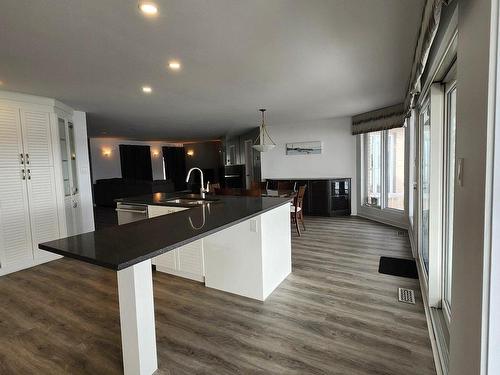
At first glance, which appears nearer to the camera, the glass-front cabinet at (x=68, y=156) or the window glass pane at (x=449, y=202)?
the window glass pane at (x=449, y=202)

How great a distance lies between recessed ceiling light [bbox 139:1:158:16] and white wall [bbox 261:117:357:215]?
548 centimetres

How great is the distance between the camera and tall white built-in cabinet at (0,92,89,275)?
3619mm

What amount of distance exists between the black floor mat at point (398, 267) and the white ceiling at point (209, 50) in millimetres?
2336

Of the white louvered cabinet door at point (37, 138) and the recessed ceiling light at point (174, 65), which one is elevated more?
the recessed ceiling light at point (174, 65)

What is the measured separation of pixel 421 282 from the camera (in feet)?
9.15

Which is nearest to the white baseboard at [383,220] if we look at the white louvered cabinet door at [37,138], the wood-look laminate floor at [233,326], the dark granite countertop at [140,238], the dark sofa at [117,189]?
the wood-look laminate floor at [233,326]

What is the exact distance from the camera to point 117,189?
9023mm

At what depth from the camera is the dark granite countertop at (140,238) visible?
1298mm

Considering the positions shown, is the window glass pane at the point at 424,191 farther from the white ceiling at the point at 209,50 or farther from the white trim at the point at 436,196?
the white ceiling at the point at 209,50

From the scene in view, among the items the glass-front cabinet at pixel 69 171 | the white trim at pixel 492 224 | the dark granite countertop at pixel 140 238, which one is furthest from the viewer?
Answer: the glass-front cabinet at pixel 69 171

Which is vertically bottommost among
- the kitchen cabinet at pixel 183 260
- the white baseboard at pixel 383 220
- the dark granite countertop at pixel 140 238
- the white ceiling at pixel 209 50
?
the white baseboard at pixel 383 220

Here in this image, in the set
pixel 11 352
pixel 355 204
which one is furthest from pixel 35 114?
pixel 355 204

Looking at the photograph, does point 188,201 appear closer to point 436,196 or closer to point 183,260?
point 183,260

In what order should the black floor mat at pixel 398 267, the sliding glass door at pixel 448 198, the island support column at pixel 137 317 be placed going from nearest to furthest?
the island support column at pixel 137 317 < the sliding glass door at pixel 448 198 < the black floor mat at pixel 398 267
